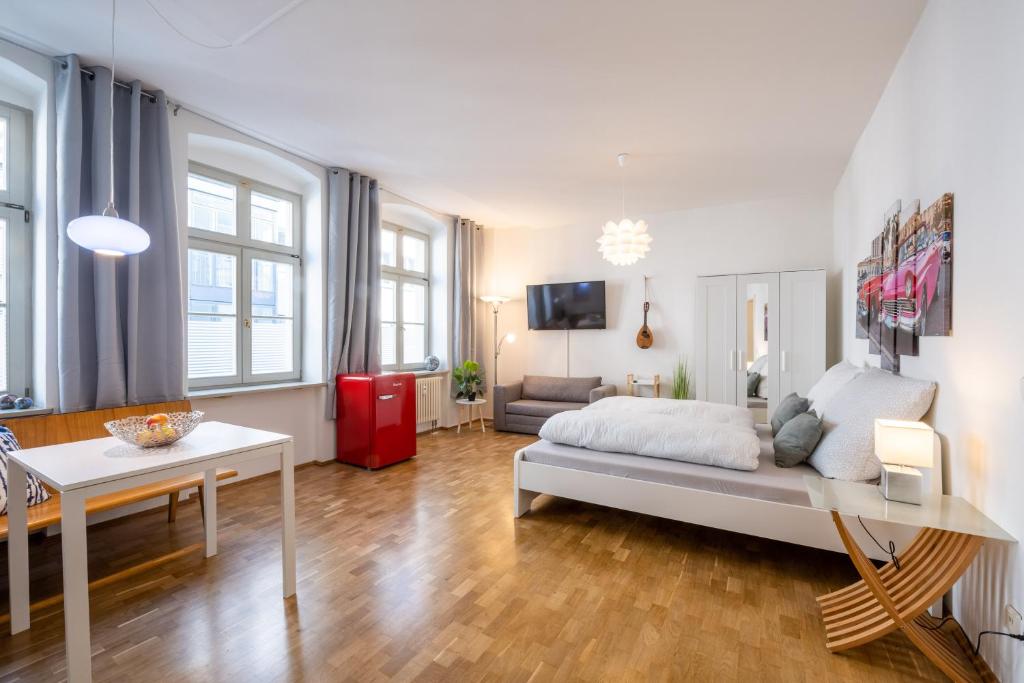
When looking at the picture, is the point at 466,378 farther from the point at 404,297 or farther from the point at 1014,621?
the point at 1014,621

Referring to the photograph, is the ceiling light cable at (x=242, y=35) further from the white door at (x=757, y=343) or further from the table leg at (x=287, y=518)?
the white door at (x=757, y=343)

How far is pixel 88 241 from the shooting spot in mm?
1884

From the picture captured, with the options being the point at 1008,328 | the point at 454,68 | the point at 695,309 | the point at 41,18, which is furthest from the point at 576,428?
the point at 41,18

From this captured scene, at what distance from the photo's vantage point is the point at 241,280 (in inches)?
151

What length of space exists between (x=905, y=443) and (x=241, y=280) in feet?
14.9

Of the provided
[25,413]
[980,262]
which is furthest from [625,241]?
[25,413]

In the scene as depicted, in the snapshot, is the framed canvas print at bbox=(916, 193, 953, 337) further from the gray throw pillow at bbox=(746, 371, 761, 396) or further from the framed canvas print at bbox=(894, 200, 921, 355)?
the gray throw pillow at bbox=(746, 371, 761, 396)

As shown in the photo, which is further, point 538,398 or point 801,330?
point 538,398

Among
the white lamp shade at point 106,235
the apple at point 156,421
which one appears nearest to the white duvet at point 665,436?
the apple at point 156,421

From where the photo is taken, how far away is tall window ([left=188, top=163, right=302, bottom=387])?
11.7 feet

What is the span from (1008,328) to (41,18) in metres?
4.45

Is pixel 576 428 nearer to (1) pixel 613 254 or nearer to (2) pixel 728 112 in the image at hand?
(1) pixel 613 254

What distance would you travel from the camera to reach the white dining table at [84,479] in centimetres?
145

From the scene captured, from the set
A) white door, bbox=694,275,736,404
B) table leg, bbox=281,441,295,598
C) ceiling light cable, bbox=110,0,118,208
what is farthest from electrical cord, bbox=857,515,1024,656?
ceiling light cable, bbox=110,0,118,208
